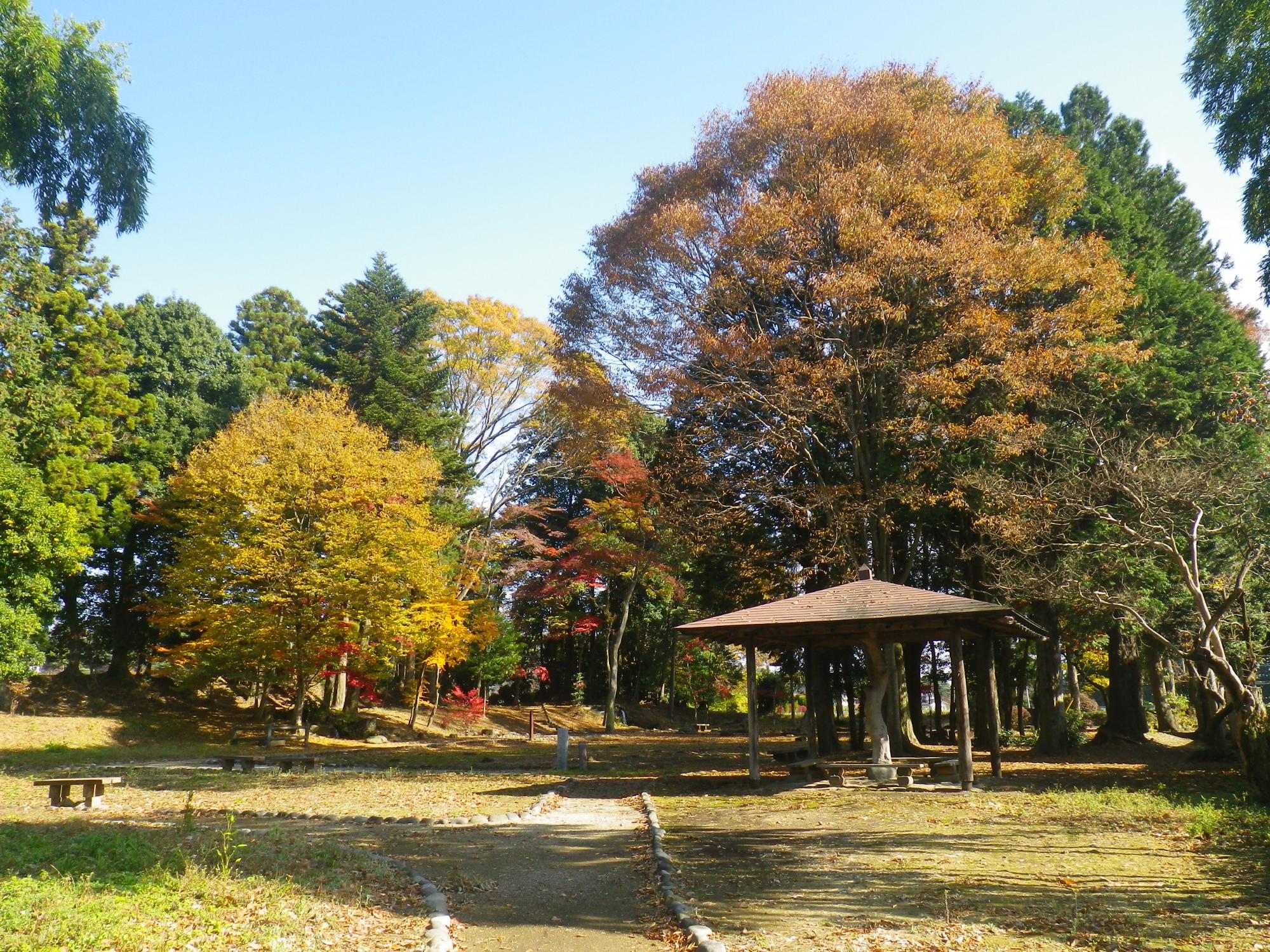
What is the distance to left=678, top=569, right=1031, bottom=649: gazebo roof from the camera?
1329 centimetres

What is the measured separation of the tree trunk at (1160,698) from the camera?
23.0 metres

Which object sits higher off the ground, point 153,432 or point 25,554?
point 153,432

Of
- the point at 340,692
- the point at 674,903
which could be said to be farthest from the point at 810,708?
the point at 340,692

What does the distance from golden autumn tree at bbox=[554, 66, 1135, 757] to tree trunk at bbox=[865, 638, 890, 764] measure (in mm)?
3661

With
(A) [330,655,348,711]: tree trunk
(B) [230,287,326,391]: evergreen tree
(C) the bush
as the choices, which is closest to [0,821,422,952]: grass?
(C) the bush

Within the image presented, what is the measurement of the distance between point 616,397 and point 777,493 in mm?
4119

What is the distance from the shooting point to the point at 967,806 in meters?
11.6

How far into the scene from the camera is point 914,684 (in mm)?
24625

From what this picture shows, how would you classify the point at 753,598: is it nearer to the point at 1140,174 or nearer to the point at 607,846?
the point at 607,846

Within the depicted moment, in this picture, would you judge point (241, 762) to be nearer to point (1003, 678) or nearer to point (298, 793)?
point (298, 793)

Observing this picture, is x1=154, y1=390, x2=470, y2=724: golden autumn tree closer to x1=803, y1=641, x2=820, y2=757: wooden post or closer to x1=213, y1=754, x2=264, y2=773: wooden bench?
x1=213, y1=754, x2=264, y2=773: wooden bench

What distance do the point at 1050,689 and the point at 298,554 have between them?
745 inches

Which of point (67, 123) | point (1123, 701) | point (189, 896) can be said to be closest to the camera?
point (189, 896)

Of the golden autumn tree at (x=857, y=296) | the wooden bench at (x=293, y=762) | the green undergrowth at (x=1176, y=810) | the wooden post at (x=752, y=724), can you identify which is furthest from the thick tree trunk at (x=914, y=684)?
the wooden bench at (x=293, y=762)
